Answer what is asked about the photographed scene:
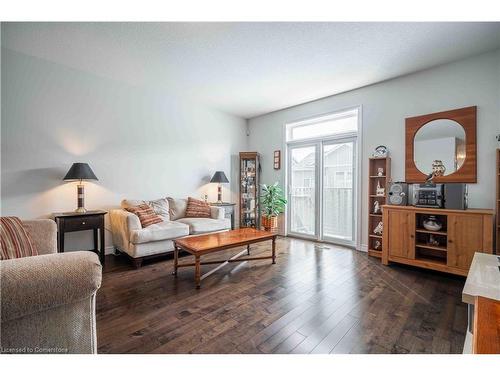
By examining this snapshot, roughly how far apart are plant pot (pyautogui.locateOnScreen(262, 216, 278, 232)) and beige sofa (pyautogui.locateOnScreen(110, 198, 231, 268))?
1.08m

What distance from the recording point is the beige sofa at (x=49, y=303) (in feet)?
2.85

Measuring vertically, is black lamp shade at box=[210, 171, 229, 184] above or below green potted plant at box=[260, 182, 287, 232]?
above

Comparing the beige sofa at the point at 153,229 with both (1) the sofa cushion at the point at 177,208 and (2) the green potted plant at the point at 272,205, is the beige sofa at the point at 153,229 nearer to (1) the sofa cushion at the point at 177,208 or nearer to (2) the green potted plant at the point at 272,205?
(1) the sofa cushion at the point at 177,208

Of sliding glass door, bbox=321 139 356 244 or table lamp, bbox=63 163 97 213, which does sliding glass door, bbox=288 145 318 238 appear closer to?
sliding glass door, bbox=321 139 356 244

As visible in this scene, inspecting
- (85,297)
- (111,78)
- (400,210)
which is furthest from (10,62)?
(400,210)

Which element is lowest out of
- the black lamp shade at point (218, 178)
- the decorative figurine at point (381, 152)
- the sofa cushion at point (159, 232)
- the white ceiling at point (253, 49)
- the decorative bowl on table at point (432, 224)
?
the sofa cushion at point (159, 232)

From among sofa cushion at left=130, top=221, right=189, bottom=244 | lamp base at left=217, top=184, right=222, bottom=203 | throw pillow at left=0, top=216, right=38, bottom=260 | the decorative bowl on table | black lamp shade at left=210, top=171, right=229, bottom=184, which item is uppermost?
black lamp shade at left=210, top=171, right=229, bottom=184

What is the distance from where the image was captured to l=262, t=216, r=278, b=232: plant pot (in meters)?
4.66

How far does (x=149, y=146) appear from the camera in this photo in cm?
390

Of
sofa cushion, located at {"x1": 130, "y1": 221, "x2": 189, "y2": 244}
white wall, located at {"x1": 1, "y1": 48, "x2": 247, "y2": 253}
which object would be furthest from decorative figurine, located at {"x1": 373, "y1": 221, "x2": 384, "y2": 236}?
white wall, located at {"x1": 1, "y1": 48, "x2": 247, "y2": 253}

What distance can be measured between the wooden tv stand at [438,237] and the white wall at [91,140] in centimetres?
328

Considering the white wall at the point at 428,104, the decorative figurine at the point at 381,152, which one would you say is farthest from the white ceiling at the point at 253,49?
the decorative figurine at the point at 381,152
